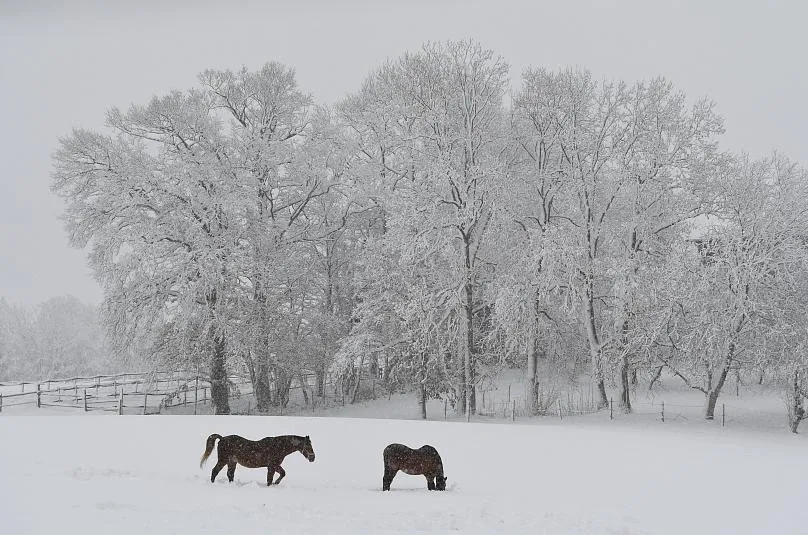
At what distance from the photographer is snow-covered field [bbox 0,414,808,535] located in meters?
6.60

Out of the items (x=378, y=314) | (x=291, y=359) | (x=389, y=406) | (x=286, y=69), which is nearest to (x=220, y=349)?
(x=291, y=359)

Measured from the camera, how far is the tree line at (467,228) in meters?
20.3

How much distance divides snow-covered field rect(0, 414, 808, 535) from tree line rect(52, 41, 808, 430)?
22.5ft

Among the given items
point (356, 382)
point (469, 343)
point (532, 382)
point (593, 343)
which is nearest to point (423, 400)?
point (469, 343)

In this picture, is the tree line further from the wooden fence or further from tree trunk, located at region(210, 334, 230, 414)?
the wooden fence

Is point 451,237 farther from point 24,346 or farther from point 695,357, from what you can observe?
point 24,346

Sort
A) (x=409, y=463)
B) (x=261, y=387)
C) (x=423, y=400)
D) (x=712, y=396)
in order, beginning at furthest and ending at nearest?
(x=261, y=387) → (x=423, y=400) → (x=712, y=396) → (x=409, y=463)

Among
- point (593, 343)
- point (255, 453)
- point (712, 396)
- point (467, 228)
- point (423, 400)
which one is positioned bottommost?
point (423, 400)

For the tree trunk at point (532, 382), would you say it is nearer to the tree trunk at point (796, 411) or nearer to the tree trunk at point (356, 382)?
the tree trunk at point (356, 382)

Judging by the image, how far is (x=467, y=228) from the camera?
22.0 meters

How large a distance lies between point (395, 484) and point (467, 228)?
46.1 feet

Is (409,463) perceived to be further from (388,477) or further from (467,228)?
(467,228)

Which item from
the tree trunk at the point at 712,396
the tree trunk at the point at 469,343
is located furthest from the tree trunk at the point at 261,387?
the tree trunk at the point at 712,396

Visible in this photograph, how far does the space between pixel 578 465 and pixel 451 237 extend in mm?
12303
